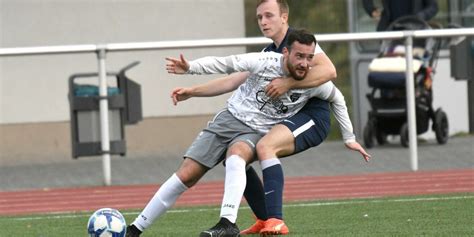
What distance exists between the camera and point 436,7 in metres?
18.2

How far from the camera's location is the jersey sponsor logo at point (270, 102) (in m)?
9.62

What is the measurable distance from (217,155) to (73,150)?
5.87 meters

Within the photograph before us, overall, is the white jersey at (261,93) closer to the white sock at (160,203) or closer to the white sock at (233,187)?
the white sock at (233,187)

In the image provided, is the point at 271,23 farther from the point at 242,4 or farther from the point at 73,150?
the point at 242,4

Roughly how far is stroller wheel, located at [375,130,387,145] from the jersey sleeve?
8.69 metres

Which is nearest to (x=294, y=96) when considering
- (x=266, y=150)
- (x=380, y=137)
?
(x=266, y=150)

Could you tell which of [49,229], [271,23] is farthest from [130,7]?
[271,23]

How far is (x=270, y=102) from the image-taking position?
31.6 feet

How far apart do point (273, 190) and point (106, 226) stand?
1089 mm

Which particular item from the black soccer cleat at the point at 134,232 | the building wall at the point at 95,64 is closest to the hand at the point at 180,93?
the black soccer cleat at the point at 134,232

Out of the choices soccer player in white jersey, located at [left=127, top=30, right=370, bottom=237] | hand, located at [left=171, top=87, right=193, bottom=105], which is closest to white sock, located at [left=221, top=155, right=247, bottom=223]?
soccer player in white jersey, located at [left=127, top=30, right=370, bottom=237]

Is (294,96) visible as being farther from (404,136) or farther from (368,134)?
(368,134)

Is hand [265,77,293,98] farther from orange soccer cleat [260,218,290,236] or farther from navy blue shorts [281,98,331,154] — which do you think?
orange soccer cleat [260,218,290,236]

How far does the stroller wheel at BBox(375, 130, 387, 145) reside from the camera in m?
18.1
